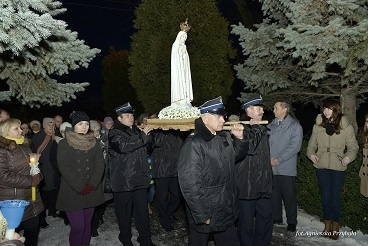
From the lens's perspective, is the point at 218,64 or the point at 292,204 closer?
the point at 292,204

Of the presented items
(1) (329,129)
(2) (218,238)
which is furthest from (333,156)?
(2) (218,238)

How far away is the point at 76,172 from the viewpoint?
17.5ft

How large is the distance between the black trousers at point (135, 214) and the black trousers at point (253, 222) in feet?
4.81

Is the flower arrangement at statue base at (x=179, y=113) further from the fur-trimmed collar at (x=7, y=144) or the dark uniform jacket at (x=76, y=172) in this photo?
the fur-trimmed collar at (x=7, y=144)

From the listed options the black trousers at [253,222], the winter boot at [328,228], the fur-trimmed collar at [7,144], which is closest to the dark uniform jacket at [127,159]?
the fur-trimmed collar at [7,144]

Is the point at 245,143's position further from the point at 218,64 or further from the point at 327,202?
the point at 218,64

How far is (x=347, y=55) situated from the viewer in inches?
295

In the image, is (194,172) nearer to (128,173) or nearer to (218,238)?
(218,238)

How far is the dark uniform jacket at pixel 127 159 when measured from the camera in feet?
19.1

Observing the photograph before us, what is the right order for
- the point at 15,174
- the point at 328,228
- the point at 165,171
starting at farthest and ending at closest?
the point at 165,171
the point at 328,228
the point at 15,174

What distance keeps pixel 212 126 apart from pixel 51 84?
4.17 metres

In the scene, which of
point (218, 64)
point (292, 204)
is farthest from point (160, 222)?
point (218, 64)

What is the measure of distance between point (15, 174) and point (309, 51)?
18.9 ft

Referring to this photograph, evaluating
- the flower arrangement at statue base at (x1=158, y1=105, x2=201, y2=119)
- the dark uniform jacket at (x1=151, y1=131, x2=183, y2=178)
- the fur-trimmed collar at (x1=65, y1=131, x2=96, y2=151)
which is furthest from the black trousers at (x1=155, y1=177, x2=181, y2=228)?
the fur-trimmed collar at (x1=65, y1=131, x2=96, y2=151)
